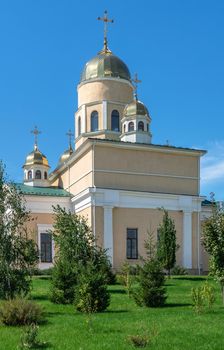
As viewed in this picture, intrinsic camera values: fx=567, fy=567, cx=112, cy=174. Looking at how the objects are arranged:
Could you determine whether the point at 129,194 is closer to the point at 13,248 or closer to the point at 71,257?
the point at 71,257

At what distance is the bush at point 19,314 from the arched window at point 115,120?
27551 millimetres

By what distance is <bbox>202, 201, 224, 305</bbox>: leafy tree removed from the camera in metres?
16.6

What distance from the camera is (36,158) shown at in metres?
44.0

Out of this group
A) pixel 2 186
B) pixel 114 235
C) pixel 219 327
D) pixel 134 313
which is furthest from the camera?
pixel 114 235

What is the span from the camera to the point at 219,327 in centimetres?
1240

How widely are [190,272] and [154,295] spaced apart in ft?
59.9

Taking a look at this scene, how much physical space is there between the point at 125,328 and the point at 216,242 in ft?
17.8

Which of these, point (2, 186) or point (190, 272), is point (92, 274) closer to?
point (2, 186)

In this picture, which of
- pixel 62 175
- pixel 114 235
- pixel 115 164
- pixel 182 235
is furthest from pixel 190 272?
pixel 62 175

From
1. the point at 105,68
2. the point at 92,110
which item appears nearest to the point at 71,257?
the point at 92,110

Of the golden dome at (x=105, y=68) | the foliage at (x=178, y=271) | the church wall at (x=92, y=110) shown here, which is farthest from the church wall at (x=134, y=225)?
the golden dome at (x=105, y=68)

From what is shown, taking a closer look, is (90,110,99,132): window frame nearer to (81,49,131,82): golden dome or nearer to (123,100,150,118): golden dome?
(81,49,131,82): golden dome

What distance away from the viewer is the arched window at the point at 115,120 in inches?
1574

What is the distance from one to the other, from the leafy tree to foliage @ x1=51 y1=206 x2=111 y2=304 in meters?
3.23
